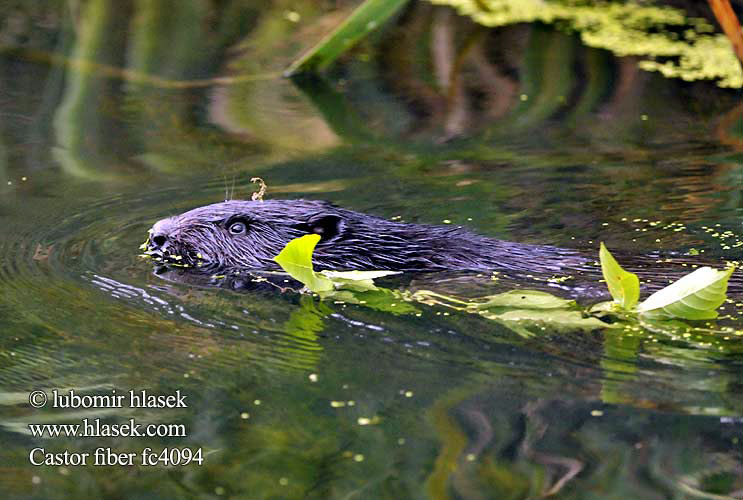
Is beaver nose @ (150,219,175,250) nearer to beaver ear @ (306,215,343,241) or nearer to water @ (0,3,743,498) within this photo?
water @ (0,3,743,498)

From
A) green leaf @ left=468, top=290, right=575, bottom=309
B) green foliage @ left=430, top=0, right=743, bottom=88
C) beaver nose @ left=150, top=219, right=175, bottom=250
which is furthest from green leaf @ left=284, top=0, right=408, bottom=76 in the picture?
green leaf @ left=468, top=290, right=575, bottom=309

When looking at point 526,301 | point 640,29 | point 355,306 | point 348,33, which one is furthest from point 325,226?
point 640,29

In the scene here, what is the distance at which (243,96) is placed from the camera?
7.82 m

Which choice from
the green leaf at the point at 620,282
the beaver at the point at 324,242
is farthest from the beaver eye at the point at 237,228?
the green leaf at the point at 620,282

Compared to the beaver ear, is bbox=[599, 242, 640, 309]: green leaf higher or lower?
higher

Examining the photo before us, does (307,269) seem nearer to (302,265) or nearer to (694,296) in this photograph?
(302,265)

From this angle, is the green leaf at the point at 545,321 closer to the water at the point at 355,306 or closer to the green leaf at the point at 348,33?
the water at the point at 355,306

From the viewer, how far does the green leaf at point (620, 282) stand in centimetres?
430

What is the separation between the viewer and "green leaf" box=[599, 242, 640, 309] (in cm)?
430

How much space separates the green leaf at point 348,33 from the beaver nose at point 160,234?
2075 millimetres

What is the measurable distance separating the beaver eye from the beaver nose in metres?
0.26

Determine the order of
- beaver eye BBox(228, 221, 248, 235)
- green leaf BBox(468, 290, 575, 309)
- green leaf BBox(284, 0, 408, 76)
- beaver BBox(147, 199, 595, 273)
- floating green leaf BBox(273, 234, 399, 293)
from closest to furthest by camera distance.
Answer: green leaf BBox(468, 290, 575, 309)
floating green leaf BBox(273, 234, 399, 293)
beaver BBox(147, 199, 595, 273)
beaver eye BBox(228, 221, 248, 235)
green leaf BBox(284, 0, 408, 76)

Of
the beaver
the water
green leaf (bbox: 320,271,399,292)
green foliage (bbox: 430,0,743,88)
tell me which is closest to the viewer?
the water

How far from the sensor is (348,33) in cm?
725
